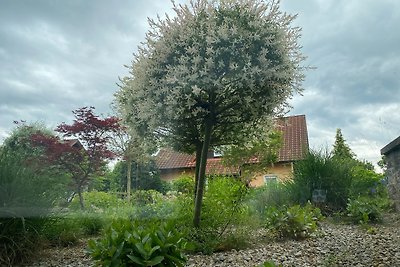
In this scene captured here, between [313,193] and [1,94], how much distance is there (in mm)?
3140

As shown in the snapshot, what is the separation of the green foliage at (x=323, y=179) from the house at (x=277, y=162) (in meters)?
0.20

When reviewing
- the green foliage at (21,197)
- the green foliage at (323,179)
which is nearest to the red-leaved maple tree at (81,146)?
the green foliage at (21,197)

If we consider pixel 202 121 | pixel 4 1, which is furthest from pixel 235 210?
pixel 4 1

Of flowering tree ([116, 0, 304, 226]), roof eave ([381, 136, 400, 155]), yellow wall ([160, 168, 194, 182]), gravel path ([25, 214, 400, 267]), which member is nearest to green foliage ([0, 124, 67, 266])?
gravel path ([25, 214, 400, 267])

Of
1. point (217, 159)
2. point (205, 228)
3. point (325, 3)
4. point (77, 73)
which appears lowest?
point (205, 228)

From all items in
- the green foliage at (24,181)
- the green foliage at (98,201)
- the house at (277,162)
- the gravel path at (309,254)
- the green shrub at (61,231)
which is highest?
the house at (277,162)

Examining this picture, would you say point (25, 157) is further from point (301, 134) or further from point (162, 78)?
point (301, 134)

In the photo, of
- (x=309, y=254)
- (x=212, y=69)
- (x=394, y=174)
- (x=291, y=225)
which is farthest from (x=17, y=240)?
(x=394, y=174)

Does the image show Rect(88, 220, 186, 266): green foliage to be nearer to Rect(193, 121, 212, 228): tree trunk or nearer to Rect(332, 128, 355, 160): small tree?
Rect(193, 121, 212, 228): tree trunk

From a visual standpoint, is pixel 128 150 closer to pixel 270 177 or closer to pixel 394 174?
pixel 270 177

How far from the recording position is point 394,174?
347 centimetres

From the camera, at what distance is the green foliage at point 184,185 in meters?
2.80

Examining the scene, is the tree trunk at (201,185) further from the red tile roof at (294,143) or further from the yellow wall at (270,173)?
the red tile roof at (294,143)

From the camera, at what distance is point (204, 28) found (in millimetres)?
2096
